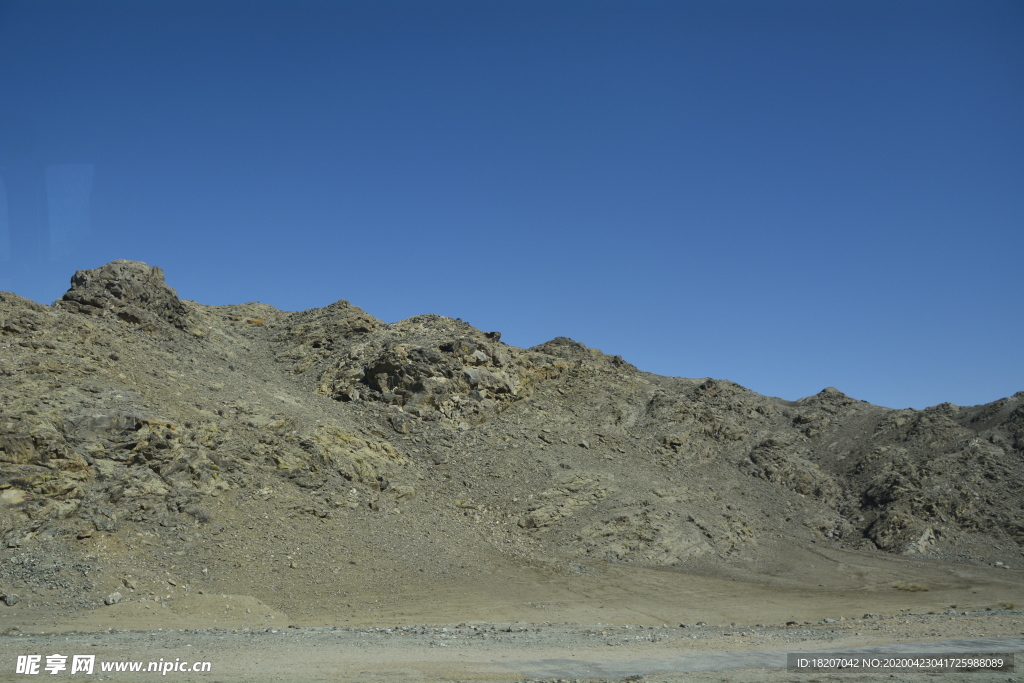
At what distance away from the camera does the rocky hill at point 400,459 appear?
20859 mm

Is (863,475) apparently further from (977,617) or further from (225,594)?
(225,594)

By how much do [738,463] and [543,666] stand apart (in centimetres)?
2602

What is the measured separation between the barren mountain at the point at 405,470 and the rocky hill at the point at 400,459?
0.11m

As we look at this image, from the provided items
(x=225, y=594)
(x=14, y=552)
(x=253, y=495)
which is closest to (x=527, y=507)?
(x=253, y=495)

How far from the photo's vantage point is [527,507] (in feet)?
95.8

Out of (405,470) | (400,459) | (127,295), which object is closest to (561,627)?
(405,470)

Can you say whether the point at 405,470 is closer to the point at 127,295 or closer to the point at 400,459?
the point at 400,459

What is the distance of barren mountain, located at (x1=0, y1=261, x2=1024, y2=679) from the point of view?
20172 mm

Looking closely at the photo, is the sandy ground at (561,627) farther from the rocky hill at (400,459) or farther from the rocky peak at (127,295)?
the rocky peak at (127,295)

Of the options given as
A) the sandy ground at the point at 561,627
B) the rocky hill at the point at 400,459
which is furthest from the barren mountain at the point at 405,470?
the sandy ground at the point at 561,627

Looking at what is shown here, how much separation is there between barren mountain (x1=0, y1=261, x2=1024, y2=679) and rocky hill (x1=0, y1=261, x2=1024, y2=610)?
4.2 inches

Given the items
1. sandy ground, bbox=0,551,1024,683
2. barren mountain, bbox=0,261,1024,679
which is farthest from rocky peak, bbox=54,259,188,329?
sandy ground, bbox=0,551,1024,683

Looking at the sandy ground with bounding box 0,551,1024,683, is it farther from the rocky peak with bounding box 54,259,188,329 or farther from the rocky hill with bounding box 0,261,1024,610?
the rocky peak with bounding box 54,259,188,329

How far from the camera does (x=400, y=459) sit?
30.0 m
